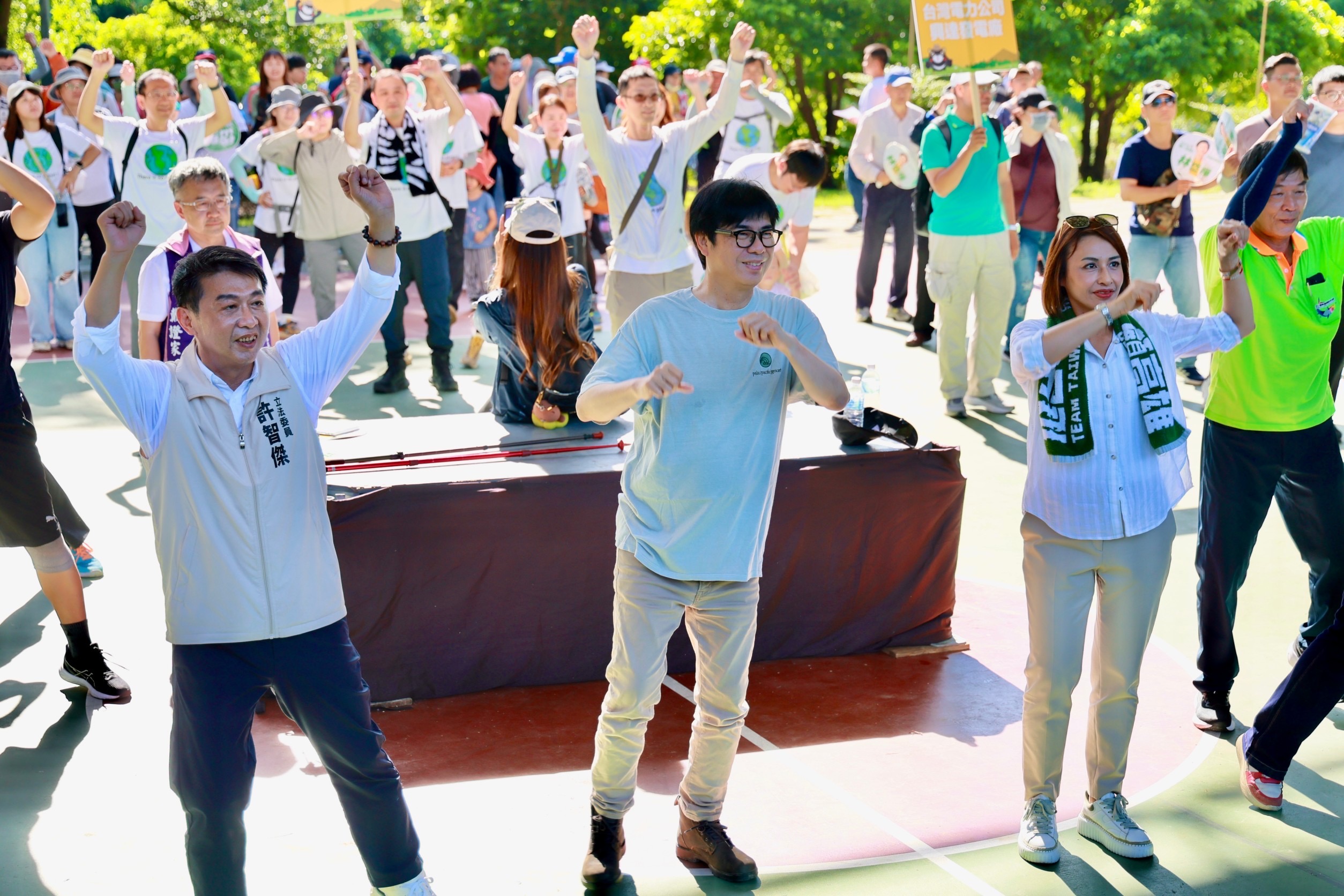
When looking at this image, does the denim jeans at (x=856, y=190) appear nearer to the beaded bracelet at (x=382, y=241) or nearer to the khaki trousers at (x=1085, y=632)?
the khaki trousers at (x=1085, y=632)

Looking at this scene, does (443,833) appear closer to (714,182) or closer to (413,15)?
(714,182)

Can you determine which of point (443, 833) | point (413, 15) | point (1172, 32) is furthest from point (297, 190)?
point (413, 15)

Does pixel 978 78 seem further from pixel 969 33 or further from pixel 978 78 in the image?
pixel 969 33

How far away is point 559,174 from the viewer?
10984mm

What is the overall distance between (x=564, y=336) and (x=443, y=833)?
2228mm

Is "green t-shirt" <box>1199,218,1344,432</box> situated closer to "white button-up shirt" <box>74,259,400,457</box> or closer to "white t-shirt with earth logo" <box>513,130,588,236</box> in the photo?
"white button-up shirt" <box>74,259,400,457</box>

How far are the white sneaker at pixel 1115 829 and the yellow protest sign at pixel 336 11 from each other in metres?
5.87

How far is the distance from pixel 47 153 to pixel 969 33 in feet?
23.6

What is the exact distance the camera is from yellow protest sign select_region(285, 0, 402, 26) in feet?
25.5

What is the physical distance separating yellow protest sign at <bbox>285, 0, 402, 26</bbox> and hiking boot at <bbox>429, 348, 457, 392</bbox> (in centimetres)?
251

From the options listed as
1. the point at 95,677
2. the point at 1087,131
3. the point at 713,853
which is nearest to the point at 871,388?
the point at 713,853

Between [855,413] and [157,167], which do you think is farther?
[157,167]

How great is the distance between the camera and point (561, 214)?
1093 cm

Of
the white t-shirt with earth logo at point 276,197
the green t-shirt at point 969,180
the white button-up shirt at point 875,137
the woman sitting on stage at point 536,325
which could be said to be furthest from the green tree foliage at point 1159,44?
the woman sitting on stage at point 536,325
